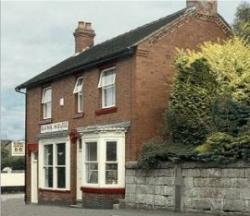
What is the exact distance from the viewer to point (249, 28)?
27.4m

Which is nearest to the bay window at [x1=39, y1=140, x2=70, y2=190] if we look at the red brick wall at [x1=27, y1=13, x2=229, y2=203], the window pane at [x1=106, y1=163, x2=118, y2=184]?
the red brick wall at [x1=27, y1=13, x2=229, y2=203]

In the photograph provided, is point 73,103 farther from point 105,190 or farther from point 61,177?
point 105,190

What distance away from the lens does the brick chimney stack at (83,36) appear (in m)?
36.0

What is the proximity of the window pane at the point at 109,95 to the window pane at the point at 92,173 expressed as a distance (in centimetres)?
275

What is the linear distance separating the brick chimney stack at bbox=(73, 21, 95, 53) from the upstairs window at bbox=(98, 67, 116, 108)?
8.42m

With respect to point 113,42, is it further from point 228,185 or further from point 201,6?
point 228,185

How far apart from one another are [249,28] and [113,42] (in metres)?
7.12

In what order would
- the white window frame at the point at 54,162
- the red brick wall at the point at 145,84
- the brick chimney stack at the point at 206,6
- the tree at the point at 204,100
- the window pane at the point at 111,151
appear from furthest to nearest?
the white window frame at the point at 54,162 → the brick chimney stack at the point at 206,6 → the window pane at the point at 111,151 → the red brick wall at the point at 145,84 → the tree at the point at 204,100

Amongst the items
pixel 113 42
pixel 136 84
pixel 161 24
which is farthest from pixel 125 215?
pixel 113 42

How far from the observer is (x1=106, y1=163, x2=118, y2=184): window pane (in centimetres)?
2590

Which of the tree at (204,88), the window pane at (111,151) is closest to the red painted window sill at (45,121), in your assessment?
the window pane at (111,151)

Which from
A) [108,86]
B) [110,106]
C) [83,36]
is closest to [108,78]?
[108,86]

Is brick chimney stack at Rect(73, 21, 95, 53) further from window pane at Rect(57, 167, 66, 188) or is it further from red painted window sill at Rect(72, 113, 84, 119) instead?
window pane at Rect(57, 167, 66, 188)

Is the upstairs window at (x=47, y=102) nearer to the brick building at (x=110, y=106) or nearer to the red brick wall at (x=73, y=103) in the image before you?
the brick building at (x=110, y=106)
